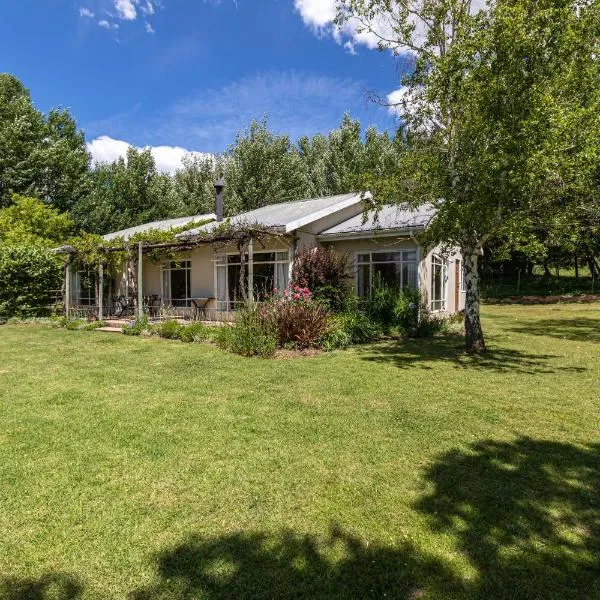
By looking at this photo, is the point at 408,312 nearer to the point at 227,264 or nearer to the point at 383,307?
the point at 383,307

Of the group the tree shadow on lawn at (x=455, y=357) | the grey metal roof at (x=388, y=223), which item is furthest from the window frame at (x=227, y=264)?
the tree shadow on lawn at (x=455, y=357)

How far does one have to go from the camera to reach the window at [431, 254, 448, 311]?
14770 millimetres

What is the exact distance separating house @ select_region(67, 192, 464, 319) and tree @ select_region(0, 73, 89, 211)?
14.2 meters

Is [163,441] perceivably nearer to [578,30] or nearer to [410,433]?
[410,433]

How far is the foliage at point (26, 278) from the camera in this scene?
16891mm

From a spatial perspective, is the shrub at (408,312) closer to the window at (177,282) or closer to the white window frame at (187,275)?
the white window frame at (187,275)

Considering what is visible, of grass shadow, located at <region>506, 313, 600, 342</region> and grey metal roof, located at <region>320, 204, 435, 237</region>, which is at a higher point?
grey metal roof, located at <region>320, 204, 435, 237</region>

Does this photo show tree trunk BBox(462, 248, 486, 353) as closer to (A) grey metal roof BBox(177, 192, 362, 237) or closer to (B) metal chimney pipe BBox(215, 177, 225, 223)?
(A) grey metal roof BBox(177, 192, 362, 237)

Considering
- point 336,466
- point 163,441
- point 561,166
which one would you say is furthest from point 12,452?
point 561,166

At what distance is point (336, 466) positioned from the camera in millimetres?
4051

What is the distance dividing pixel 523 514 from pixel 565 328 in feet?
45.5

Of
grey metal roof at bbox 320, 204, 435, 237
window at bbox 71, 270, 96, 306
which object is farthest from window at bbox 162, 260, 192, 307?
grey metal roof at bbox 320, 204, 435, 237

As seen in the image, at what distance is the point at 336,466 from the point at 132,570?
1.99 meters

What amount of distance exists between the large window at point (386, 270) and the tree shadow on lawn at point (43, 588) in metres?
12.2
